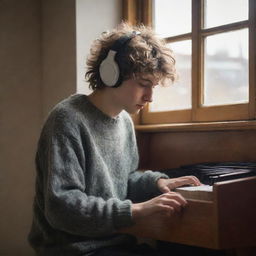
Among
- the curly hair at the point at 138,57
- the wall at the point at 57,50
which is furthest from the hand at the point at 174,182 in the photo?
the wall at the point at 57,50

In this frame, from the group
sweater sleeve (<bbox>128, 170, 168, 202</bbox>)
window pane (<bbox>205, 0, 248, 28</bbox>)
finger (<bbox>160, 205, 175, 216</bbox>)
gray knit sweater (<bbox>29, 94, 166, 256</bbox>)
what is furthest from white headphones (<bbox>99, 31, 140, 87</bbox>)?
window pane (<bbox>205, 0, 248, 28</bbox>)

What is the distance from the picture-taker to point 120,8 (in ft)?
7.19

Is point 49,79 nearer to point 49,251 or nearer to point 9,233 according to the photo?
point 9,233

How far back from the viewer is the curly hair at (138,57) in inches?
56.3

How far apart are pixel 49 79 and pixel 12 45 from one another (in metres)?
0.25

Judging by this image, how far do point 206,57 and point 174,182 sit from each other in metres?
0.71

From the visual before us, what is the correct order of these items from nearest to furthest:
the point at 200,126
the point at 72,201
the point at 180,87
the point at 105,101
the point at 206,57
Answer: the point at 72,201
the point at 105,101
the point at 200,126
the point at 206,57
the point at 180,87

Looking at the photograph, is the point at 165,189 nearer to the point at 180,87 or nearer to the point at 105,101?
the point at 105,101

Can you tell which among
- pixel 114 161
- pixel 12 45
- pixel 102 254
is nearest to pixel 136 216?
pixel 102 254

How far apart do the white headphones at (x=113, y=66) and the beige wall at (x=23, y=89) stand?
0.66 meters

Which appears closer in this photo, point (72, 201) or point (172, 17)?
point (72, 201)

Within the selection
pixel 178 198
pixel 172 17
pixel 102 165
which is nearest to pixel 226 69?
pixel 172 17

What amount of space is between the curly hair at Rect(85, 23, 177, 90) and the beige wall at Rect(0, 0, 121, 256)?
57cm

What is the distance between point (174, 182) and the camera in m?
1.47
